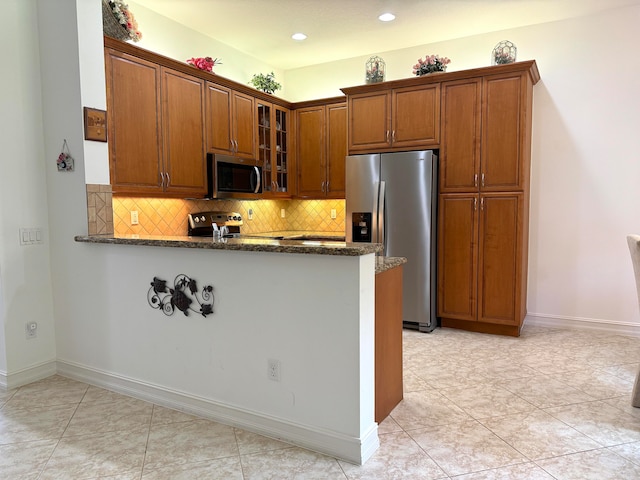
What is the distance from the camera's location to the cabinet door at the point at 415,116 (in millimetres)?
4117

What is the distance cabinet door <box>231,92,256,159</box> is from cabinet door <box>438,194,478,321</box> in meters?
2.01

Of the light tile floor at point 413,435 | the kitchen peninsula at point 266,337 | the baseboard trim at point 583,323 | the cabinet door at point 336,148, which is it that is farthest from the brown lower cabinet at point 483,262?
the kitchen peninsula at point 266,337

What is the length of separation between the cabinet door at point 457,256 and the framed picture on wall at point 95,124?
113 inches

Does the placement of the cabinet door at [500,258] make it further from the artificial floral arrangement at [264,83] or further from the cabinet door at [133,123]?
the cabinet door at [133,123]

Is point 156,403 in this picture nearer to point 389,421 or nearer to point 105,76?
point 389,421

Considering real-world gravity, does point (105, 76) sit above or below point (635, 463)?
above

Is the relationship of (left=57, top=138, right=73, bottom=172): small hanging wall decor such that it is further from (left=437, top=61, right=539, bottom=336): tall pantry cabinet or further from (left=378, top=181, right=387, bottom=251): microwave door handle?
(left=437, top=61, right=539, bottom=336): tall pantry cabinet

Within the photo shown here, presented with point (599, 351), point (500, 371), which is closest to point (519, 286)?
point (599, 351)

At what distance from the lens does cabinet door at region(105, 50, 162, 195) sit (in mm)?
3248

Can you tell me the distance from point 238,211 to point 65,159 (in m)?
2.19

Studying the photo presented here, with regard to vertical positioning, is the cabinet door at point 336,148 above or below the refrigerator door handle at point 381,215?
above

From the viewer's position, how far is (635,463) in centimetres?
197

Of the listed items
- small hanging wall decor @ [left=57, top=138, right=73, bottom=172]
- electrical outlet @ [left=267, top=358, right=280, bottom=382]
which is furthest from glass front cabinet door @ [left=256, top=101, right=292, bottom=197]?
electrical outlet @ [left=267, top=358, right=280, bottom=382]

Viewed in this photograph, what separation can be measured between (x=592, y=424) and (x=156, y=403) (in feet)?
7.96
